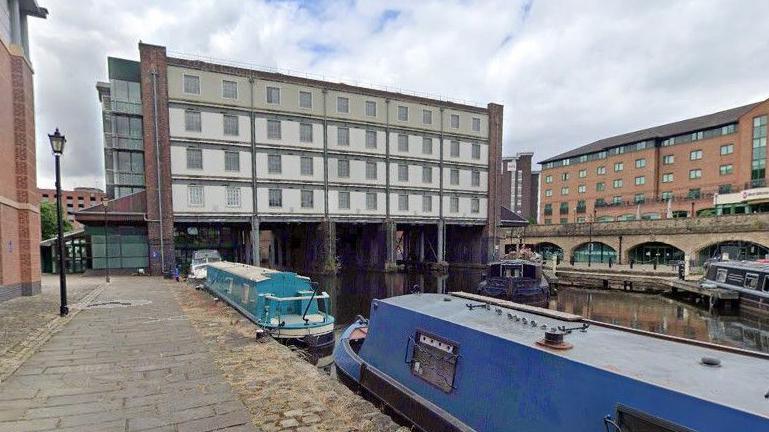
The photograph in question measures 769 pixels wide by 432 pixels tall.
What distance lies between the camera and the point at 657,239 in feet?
131

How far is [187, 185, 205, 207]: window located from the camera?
31070 millimetres

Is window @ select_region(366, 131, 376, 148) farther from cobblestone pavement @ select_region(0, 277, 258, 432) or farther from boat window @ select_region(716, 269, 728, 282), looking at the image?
cobblestone pavement @ select_region(0, 277, 258, 432)

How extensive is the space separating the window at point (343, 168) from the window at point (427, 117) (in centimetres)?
1068

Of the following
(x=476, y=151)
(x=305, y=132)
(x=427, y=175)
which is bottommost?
(x=427, y=175)

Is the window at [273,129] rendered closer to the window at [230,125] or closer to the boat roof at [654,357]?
the window at [230,125]

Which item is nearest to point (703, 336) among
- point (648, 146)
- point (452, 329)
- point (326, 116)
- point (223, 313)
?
point (452, 329)

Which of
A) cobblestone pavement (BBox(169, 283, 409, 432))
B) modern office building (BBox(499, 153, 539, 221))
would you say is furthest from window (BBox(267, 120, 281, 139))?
modern office building (BBox(499, 153, 539, 221))

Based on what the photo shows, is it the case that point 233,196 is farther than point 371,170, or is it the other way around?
point 371,170

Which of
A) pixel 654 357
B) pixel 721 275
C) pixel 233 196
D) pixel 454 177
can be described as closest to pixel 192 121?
pixel 233 196

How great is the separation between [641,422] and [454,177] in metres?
40.6

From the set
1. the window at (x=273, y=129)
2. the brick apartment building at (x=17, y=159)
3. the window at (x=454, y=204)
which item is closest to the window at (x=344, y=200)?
the window at (x=273, y=129)

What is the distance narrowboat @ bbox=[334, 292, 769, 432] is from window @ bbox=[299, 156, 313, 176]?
2890cm

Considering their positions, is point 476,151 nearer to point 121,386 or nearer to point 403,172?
point 403,172

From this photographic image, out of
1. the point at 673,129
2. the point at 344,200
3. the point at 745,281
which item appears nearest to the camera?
the point at 745,281
